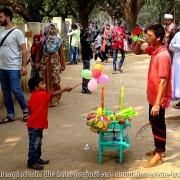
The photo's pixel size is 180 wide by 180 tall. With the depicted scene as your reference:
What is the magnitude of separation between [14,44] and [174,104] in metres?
3.71

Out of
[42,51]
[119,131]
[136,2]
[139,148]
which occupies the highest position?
[136,2]

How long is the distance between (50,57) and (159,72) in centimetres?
364

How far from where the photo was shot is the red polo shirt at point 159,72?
13.8ft

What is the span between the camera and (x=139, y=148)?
5.14 metres

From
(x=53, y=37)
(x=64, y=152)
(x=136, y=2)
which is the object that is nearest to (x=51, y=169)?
(x=64, y=152)

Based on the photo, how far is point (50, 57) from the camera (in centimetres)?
744

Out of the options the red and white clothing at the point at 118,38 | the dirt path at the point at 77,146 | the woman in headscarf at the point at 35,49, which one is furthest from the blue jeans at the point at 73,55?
the woman in headscarf at the point at 35,49

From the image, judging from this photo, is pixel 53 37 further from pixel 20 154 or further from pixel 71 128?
pixel 20 154

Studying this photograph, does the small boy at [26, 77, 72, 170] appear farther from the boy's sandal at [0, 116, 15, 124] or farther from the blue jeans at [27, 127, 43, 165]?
the boy's sandal at [0, 116, 15, 124]

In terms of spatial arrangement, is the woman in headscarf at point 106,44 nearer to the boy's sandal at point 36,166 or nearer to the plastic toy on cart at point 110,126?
the plastic toy on cart at point 110,126

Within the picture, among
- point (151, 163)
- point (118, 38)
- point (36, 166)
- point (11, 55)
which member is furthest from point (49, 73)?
point (118, 38)

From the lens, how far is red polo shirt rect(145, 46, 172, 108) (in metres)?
4.20

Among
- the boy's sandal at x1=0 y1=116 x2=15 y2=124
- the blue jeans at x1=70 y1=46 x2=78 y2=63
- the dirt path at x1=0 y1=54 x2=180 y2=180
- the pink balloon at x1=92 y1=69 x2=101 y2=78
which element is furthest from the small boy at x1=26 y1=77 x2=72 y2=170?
the blue jeans at x1=70 y1=46 x2=78 y2=63

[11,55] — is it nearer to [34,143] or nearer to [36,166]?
[34,143]
